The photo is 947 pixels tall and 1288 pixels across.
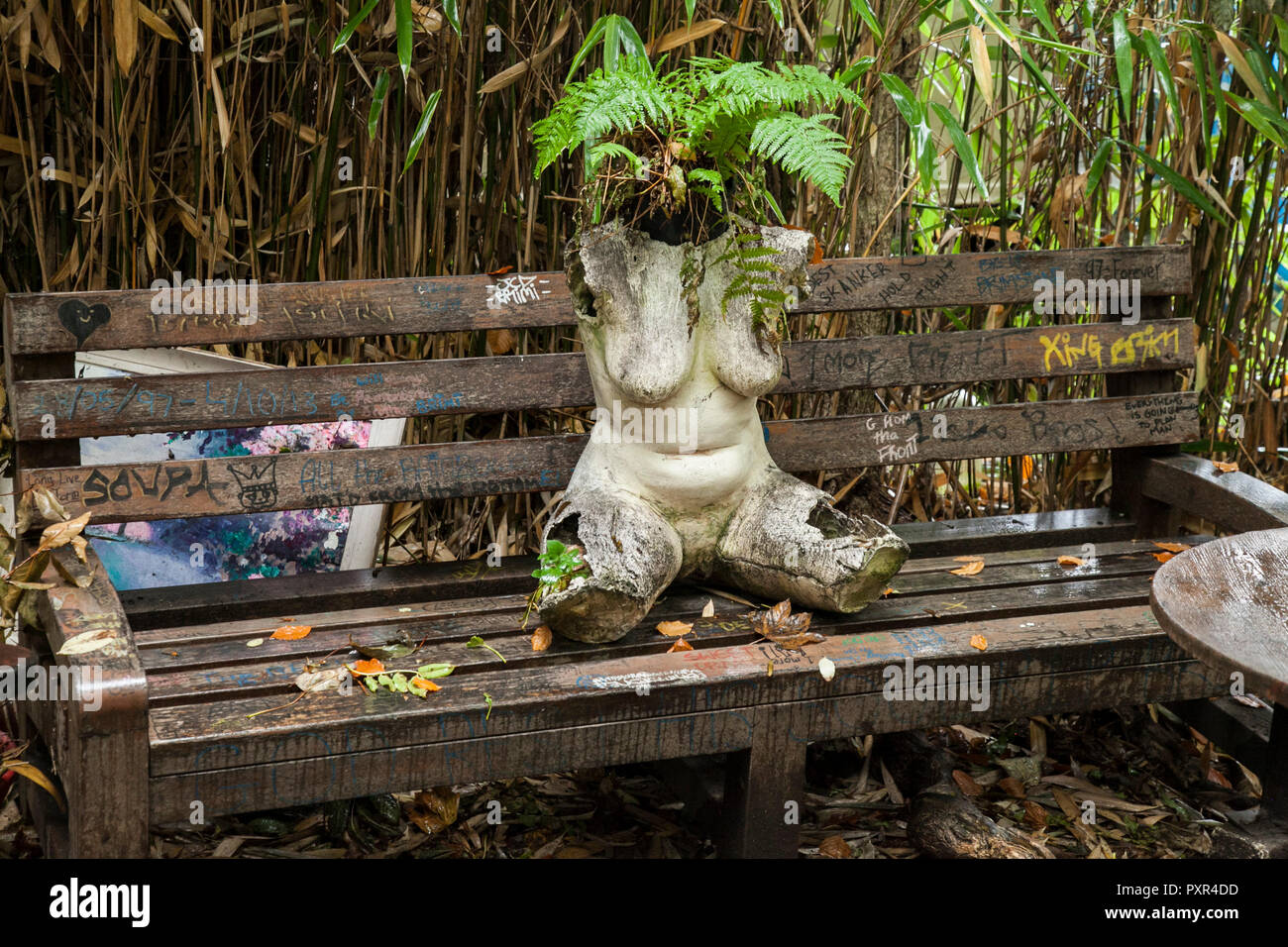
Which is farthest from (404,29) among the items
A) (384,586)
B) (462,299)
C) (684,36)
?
(384,586)

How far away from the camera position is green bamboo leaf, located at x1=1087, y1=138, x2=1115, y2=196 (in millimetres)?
3010

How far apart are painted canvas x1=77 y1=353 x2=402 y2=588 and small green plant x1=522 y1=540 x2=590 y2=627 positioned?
71 cm

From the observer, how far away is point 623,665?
2143 millimetres

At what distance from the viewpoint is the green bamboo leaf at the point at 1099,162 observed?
3.01m

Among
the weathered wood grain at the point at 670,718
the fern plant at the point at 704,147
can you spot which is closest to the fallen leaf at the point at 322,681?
the weathered wood grain at the point at 670,718

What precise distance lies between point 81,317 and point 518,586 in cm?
94

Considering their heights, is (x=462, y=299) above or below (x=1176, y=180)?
below

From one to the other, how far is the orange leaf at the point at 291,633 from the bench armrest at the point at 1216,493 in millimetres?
1855

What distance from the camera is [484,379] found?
8.68 ft

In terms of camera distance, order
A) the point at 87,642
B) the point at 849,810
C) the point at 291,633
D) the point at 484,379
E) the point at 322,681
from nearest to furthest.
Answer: the point at 87,642 < the point at 322,681 < the point at 291,633 < the point at 484,379 < the point at 849,810

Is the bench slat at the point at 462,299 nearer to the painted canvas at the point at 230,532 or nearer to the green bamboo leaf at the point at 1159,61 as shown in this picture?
the painted canvas at the point at 230,532

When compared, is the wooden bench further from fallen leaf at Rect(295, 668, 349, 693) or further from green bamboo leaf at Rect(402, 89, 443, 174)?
green bamboo leaf at Rect(402, 89, 443, 174)

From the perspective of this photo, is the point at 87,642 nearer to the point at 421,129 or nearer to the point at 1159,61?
the point at 421,129

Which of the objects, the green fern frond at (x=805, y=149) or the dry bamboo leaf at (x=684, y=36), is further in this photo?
the dry bamboo leaf at (x=684, y=36)
